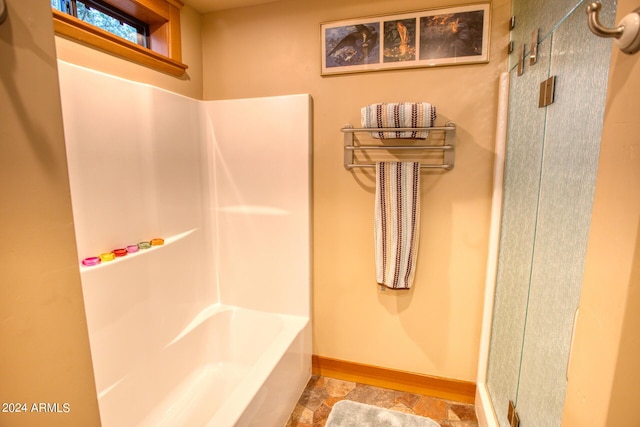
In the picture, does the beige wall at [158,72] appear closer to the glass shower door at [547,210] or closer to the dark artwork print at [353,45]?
the dark artwork print at [353,45]

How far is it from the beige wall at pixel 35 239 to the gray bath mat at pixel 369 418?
4.82ft

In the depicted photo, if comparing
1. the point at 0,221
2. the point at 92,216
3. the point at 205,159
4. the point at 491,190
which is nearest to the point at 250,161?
the point at 205,159

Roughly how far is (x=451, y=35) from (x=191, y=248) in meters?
1.89

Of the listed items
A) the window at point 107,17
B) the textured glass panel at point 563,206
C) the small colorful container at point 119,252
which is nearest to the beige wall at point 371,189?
the window at point 107,17

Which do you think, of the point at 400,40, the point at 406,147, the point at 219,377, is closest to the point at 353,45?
the point at 400,40

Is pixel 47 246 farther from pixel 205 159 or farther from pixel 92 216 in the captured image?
pixel 205 159

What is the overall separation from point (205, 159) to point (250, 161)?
0.32 m

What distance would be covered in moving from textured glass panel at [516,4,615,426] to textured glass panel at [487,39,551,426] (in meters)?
0.09

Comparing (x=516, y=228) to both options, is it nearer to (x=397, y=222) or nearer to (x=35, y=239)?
(x=397, y=222)

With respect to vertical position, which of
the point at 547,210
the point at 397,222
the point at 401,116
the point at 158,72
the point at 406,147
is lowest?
the point at 397,222

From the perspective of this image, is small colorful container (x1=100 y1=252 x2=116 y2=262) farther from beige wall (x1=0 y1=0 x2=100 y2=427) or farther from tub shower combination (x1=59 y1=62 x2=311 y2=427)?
beige wall (x1=0 y1=0 x2=100 y2=427)

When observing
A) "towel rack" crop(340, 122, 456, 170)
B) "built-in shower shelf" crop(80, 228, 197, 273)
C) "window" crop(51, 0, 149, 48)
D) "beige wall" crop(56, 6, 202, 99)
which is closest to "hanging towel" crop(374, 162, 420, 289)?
"towel rack" crop(340, 122, 456, 170)

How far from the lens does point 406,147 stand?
1.71 meters

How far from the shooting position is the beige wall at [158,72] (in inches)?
52.6
